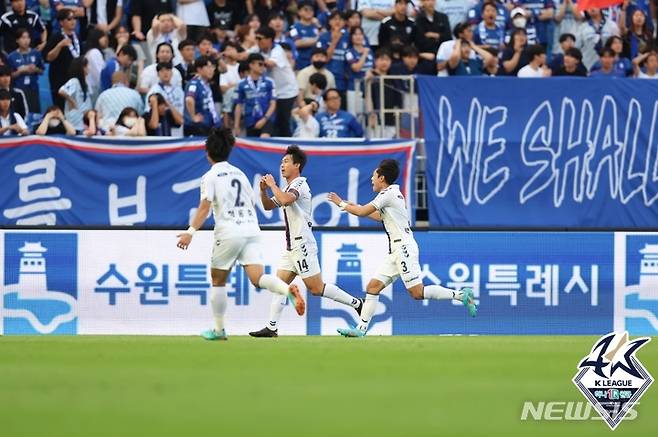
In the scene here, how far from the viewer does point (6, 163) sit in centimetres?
1995

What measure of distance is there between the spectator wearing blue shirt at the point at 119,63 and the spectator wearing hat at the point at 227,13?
6.73 ft

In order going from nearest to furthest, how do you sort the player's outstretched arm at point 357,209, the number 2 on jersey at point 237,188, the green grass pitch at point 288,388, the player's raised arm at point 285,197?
the green grass pitch at point 288,388 → the number 2 on jersey at point 237,188 → the player's raised arm at point 285,197 → the player's outstretched arm at point 357,209

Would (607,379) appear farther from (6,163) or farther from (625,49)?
(625,49)

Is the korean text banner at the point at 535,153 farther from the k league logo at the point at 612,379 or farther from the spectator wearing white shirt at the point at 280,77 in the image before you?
the k league logo at the point at 612,379

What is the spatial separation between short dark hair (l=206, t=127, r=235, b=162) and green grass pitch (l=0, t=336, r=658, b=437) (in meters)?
1.95

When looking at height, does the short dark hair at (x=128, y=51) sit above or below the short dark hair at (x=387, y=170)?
above

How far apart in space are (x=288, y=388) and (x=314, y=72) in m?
11.7

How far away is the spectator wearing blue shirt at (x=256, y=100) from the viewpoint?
21281mm

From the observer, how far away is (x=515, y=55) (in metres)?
23.0

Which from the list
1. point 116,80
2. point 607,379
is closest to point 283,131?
point 116,80

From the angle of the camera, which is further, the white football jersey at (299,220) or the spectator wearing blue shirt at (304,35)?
the spectator wearing blue shirt at (304,35)

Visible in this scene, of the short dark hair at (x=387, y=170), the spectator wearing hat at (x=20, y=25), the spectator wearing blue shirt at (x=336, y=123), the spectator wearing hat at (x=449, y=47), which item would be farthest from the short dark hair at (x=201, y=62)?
the short dark hair at (x=387, y=170)

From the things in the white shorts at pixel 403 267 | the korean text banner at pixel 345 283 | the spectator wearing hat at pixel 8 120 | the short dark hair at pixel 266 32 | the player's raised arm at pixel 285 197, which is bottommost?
the korean text banner at pixel 345 283

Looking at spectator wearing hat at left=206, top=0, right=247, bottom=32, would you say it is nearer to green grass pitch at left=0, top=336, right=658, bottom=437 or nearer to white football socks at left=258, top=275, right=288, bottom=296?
white football socks at left=258, top=275, right=288, bottom=296
